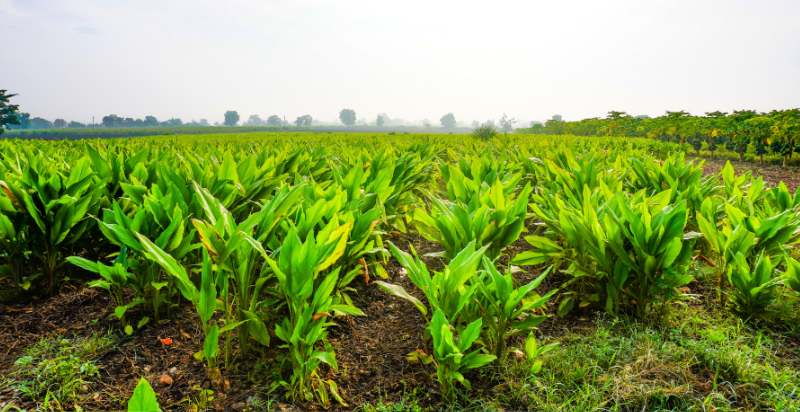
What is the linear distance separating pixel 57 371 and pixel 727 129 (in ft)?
74.9

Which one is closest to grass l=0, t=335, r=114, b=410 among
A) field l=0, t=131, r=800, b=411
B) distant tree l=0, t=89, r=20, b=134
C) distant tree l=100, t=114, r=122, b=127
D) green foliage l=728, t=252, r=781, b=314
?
field l=0, t=131, r=800, b=411

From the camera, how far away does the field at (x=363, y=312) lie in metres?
1.93

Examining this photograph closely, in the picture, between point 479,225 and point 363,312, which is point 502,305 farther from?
point 363,312

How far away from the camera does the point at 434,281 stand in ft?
6.90

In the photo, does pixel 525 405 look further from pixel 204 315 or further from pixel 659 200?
pixel 659 200

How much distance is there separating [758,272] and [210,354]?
2944 millimetres

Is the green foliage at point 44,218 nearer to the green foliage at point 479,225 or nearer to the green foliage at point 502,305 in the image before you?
the green foliage at point 479,225

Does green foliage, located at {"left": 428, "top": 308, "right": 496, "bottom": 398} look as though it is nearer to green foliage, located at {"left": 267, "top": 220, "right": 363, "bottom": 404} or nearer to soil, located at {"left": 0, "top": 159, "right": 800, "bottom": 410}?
soil, located at {"left": 0, "top": 159, "right": 800, "bottom": 410}

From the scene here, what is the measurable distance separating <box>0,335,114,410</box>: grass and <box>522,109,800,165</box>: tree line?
18195 mm

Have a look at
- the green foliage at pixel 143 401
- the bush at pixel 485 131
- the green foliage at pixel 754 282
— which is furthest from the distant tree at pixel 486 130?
the green foliage at pixel 143 401

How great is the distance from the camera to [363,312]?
8.71 feet

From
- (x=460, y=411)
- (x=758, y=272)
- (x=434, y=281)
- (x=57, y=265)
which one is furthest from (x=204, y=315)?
(x=758, y=272)

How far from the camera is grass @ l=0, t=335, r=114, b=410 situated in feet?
6.31

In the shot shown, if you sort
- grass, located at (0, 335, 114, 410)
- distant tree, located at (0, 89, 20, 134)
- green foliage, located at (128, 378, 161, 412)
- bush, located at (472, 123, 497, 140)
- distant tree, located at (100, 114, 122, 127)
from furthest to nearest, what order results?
distant tree, located at (100, 114, 122, 127), distant tree, located at (0, 89, 20, 134), bush, located at (472, 123, 497, 140), grass, located at (0, 335, 114, 410), green foliage, located at (128, 378, 161, 412)
